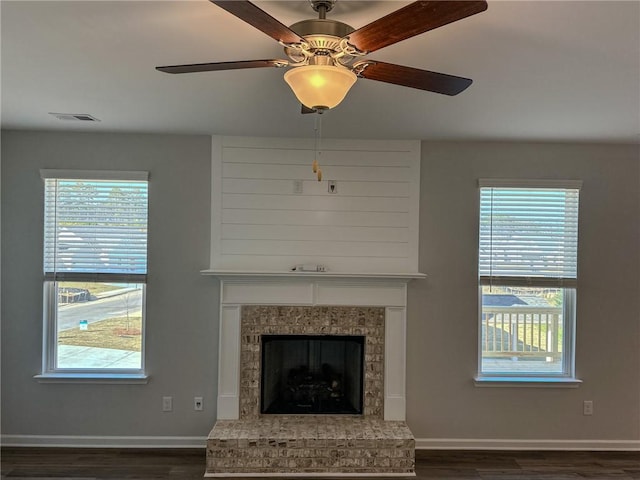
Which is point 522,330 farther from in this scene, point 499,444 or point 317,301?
point 317,301

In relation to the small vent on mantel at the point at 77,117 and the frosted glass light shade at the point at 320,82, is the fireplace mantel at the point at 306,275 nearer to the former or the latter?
the small vent on mantel at the point at 77,117

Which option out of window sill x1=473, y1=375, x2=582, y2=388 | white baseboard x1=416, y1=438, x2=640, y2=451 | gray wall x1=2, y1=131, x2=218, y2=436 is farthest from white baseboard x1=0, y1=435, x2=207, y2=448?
window sill x1=473, y1=375, x2=582, y2=388

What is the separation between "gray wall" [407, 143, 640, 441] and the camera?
3824 millimetres

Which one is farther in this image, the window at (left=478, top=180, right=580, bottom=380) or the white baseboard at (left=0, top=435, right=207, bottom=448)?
the window at (left=478, top=180, right=580, bottom=380)

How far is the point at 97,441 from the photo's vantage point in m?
3.74

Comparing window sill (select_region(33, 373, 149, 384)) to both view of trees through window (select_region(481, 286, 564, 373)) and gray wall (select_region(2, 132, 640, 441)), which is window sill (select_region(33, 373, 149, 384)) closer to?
gray wall (select_region(2, 132, 640, 441))

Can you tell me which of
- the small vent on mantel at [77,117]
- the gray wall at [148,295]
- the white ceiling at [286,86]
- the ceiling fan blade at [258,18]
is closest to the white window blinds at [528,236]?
the white ceiling at [286,86]

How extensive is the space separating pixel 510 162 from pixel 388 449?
2.57m

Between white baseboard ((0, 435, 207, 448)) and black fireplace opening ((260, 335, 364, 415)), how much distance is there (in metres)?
0.73

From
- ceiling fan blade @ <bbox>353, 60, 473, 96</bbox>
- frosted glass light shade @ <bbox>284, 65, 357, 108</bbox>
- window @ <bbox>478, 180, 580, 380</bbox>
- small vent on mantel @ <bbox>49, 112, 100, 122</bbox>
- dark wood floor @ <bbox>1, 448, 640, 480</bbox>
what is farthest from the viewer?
window @ <bbox>478, 180, 580, 380</bbox>

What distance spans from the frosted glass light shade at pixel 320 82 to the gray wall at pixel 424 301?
2385mm

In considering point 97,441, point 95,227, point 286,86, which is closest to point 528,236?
point 286,86

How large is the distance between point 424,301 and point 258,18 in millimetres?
2991

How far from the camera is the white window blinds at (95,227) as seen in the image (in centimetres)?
375
